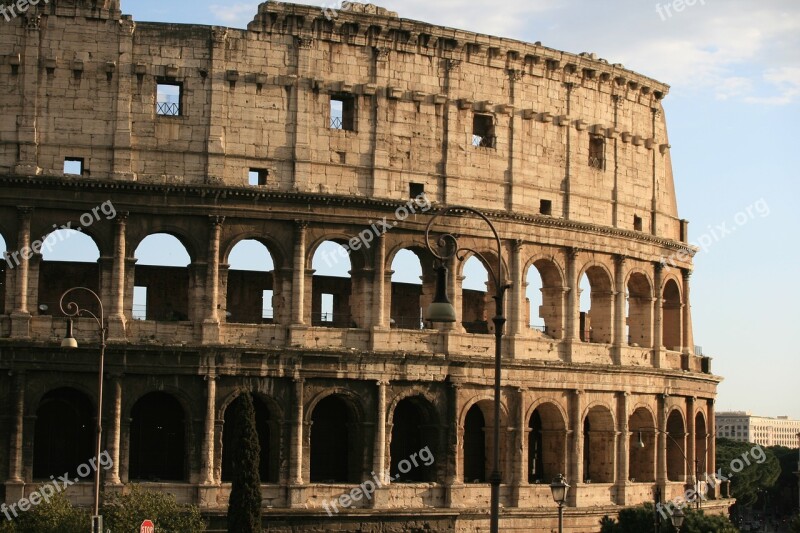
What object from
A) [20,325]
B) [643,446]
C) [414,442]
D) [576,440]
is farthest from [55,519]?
[643,446]

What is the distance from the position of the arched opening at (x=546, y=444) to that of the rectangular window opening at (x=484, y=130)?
30.3ft

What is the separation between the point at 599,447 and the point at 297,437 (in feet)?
42.1

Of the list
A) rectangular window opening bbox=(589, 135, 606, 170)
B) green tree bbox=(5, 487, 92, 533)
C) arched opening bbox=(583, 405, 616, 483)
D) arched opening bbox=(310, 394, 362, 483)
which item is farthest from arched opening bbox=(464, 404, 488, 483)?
green tree bbox=(5, 487, 92, 533)

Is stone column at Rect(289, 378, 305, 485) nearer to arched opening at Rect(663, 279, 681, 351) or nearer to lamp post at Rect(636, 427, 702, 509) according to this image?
lamp post at Rect(636, 427, 702, 509)

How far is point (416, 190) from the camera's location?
51875 mm

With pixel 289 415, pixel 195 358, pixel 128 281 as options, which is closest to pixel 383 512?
pixel 289 415

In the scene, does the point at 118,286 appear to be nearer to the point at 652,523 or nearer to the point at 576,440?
the point at 576,440

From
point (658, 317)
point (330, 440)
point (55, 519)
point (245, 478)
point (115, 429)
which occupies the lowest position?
point (55, 519)

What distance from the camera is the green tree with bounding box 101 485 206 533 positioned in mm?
42750

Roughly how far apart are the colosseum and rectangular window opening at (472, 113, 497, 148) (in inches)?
3.0

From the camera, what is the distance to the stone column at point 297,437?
48.6 metres

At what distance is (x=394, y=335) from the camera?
166ft

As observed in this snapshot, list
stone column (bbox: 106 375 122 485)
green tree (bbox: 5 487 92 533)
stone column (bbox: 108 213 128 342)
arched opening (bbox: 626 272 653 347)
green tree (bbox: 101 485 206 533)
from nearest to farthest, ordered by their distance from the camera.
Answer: green tree (bbox: 5 487 92 533) < green tree (bbox: 101 485 206 533) < stone column (bbox: 106 375 122 485) < stone column (bbox: 108 213 128 342) < arched opening (bbox: 626 272 653 347)

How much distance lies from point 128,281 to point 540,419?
15830mm
